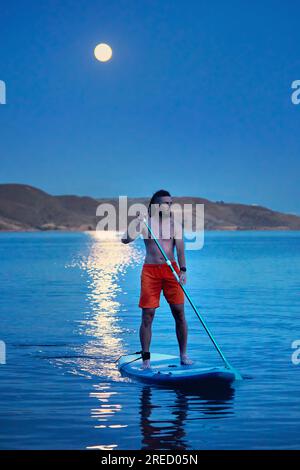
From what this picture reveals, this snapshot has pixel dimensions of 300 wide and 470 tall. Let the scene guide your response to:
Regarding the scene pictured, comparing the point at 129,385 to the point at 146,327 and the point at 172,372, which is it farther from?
the point at 146,327

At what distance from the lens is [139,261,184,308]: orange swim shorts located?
12117 mm

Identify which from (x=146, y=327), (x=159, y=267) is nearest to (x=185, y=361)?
(x=146, y=327)

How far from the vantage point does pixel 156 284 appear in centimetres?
1217

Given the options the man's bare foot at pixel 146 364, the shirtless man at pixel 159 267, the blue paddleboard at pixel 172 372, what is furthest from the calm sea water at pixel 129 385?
the shirtless man at pixel 159 267

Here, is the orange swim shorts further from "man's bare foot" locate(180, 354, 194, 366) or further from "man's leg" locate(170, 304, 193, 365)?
"man's bare foot" locate(180, 354, 194, 366)

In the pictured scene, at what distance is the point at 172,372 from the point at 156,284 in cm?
118

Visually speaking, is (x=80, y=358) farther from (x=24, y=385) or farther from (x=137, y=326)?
(x=137, y=326)

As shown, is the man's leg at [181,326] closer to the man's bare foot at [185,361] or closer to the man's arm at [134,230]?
the man's bare foot at [185,361]

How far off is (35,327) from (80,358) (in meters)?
5.22

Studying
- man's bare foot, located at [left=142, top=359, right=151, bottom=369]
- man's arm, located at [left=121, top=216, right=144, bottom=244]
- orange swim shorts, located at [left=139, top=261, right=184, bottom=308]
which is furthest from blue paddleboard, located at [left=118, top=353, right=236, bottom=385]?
man's arm, located at [left=121, top=216, right=144, bottom=244]

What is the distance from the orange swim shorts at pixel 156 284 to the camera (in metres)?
12.1

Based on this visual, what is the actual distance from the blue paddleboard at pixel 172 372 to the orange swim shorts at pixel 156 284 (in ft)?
3.01

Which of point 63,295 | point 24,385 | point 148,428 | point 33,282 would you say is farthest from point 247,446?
point 33,282

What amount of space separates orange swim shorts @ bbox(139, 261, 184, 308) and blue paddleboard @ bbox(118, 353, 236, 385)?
917 mm
